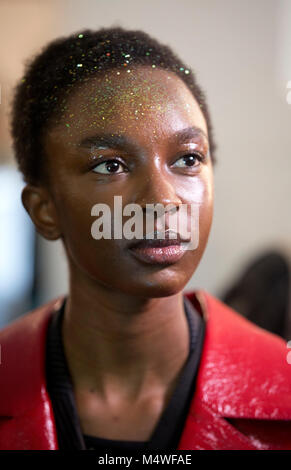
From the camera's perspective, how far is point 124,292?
0.59 m

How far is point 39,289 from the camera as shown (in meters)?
1.48

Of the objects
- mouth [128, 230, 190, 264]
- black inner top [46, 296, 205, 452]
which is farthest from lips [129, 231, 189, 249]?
black inner top [46, 296, 205, 452]

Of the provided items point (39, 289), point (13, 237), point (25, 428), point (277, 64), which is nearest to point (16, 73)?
point (277, 64)

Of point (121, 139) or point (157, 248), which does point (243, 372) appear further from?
point (121, 139)

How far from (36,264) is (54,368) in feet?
2.97

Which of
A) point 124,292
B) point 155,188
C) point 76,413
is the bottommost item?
point 76,413

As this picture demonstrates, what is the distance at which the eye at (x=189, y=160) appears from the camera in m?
0.58

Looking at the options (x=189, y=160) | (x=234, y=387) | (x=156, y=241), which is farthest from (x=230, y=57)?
(x=234, y=387)

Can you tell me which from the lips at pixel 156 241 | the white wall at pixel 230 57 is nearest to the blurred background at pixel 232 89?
the white wall at pixel 230 57

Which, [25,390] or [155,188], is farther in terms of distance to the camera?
[25,390]

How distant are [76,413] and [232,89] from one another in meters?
0.48

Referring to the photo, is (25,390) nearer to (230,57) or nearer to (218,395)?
(218,395)

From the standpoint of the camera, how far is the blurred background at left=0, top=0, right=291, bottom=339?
2.26 ft

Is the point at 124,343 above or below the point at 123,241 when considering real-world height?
below
